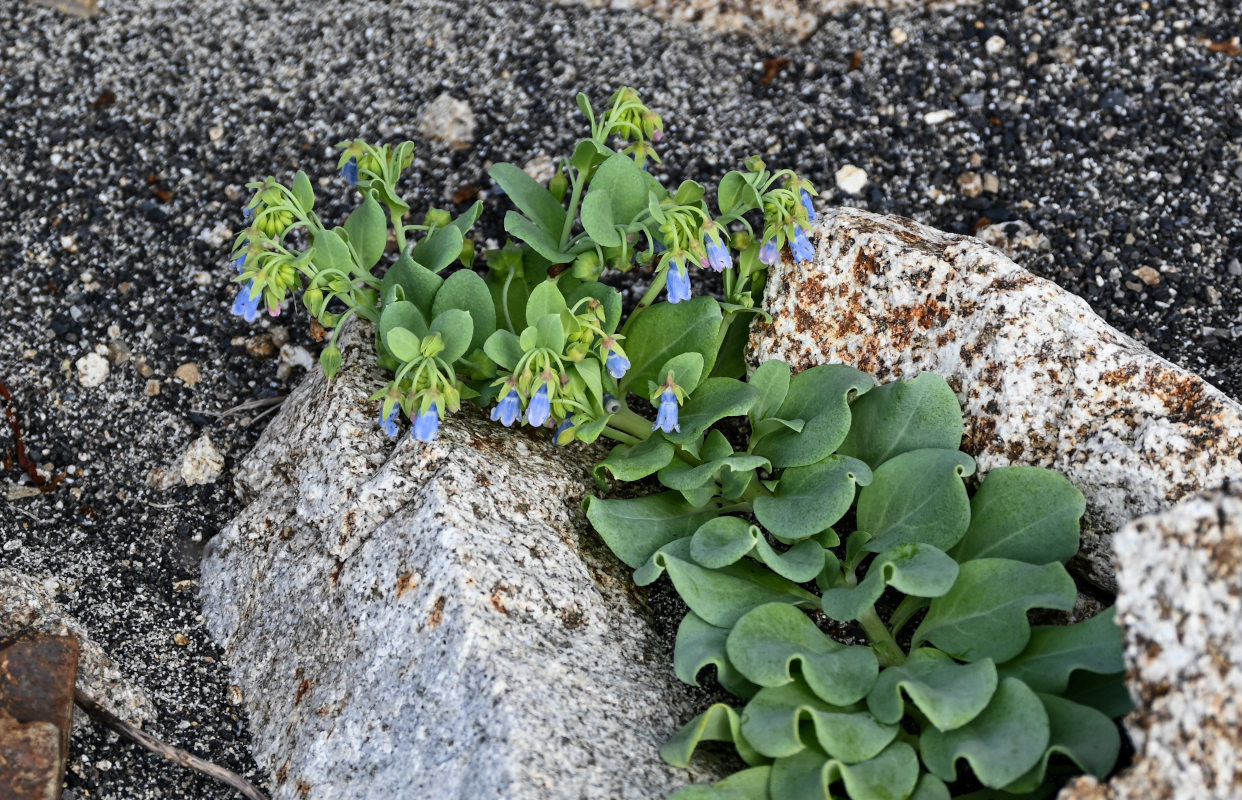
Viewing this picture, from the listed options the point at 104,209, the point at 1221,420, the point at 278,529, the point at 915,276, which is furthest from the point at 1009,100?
the point at 104,209

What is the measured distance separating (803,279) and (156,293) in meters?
2.36

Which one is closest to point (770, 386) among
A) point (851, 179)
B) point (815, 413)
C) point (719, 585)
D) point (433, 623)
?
point (815, 413)

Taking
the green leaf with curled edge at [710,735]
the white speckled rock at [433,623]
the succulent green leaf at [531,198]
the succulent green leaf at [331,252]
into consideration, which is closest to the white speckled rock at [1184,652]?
the green leaf with curled edge at [710,735]

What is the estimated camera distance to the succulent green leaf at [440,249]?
3.04 m

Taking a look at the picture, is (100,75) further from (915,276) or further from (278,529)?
(915,276)

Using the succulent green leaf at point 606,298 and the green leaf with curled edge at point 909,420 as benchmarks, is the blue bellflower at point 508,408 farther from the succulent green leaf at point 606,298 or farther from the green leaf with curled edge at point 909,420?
the green leaf with curled edge at point 909,420

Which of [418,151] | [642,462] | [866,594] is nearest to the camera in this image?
[866,594]

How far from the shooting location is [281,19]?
201 inches

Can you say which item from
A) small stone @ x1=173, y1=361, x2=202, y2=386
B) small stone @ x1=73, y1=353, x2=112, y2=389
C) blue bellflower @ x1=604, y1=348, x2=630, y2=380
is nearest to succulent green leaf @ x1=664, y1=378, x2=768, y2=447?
blue bellflower @ x1=604, y1=348, x2=630, y2=380

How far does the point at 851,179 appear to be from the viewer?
4273mm

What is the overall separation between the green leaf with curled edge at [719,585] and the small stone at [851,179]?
6.17ft

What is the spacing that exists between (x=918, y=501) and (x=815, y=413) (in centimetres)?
36

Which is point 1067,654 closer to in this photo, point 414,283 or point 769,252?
point 769,252

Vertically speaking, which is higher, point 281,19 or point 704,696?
point 281,19
